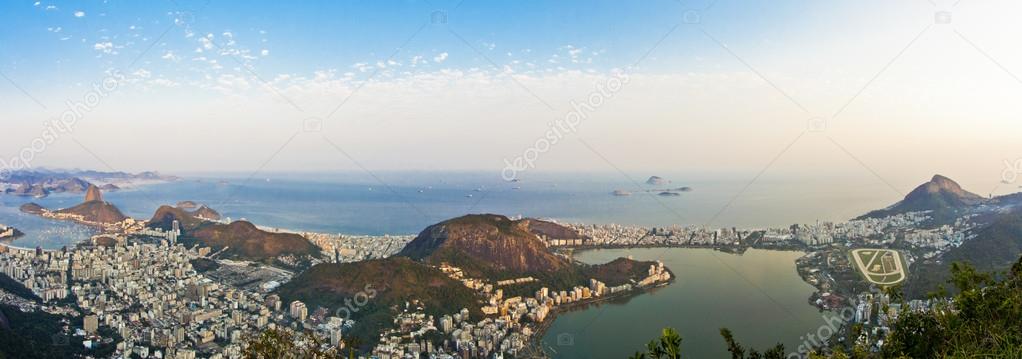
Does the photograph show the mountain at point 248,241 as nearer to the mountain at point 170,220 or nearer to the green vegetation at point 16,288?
the mountain at point 170,220

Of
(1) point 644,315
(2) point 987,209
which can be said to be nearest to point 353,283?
(1) point 644,315

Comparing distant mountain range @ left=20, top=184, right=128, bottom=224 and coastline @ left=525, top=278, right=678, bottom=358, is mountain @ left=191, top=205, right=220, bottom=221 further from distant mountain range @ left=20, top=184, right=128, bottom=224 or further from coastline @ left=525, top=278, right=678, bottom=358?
coastline @ left=525, top=278, right=678, bottom=358

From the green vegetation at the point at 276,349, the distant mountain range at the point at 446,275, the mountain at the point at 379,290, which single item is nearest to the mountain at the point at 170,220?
the distant mountain range at the point at 446,275

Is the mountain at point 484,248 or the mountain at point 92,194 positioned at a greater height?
the mountain at point 92,194

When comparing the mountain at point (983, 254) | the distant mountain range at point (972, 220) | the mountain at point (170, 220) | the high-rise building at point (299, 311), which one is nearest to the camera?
the high-rise building at point (299, 311)

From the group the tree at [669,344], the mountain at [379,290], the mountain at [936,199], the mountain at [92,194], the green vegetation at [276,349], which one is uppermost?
the mountain at [936,199]

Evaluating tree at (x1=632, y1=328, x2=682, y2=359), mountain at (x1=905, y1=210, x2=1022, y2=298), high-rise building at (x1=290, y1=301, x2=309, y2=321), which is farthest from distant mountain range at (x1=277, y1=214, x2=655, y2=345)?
tree at (x1=632, y1=328, x2=682, y2=359)
